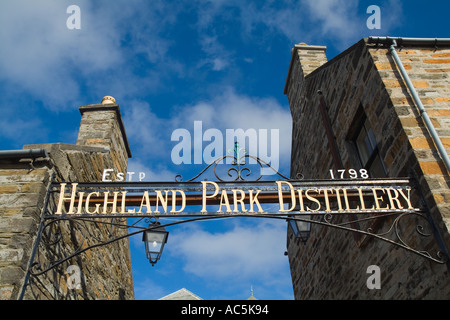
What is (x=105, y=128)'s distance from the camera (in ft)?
24.3

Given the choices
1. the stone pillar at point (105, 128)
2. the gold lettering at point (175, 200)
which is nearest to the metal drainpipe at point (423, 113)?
the gold lettering at point (175, 200)

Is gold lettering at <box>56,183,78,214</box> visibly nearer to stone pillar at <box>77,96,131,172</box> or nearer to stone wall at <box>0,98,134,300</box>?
stone wall at <box>0,98,134,300</box>

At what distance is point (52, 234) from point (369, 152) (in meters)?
4.61

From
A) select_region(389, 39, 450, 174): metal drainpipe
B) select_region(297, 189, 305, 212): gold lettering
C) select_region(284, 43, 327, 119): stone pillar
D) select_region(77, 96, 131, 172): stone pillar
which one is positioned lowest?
select_region(297, 189, 305, 212): gold lettering

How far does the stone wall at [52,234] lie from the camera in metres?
3.69

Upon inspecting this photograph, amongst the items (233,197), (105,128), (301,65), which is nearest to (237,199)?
(233,197)

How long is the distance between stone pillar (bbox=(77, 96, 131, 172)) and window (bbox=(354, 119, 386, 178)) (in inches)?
178

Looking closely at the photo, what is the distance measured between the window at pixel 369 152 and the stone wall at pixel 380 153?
0.15 metres

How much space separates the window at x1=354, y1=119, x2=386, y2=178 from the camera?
18.4ft

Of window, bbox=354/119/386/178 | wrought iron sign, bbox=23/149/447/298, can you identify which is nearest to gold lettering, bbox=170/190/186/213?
wrought iron sign, bbox=23/149/447/298

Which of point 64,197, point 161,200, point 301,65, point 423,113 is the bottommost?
point 161,200

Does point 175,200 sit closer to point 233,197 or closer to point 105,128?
point 233,197
